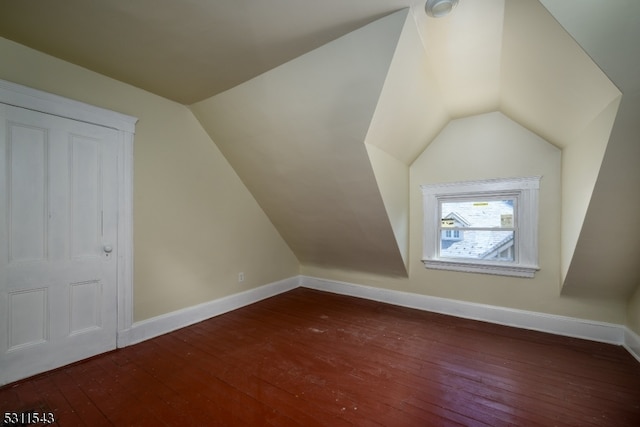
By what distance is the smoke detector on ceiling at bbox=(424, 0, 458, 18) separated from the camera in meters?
1.48

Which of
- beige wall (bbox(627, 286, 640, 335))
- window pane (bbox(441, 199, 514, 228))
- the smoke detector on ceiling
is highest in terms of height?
the smoke detector on ceiling

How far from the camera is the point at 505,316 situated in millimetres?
2885

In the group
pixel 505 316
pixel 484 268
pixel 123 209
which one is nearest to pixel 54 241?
pixel 123 209

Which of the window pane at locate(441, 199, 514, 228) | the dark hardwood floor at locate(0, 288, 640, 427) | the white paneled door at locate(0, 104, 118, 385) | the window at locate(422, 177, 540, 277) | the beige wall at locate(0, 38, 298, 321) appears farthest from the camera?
the window pane at locate(441, 199, 514, 228)

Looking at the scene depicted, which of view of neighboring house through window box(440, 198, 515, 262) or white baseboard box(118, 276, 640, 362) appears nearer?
white baseboard box(118, 276, 640, 362)

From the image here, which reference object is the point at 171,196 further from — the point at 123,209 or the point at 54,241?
the point at 54,241

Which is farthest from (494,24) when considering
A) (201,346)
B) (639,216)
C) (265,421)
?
(201,346)

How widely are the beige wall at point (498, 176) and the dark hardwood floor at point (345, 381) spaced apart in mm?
336

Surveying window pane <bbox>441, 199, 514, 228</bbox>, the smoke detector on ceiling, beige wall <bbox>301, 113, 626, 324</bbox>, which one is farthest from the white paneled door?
window pane <bbox>441, 199, 514, 228</bbox>

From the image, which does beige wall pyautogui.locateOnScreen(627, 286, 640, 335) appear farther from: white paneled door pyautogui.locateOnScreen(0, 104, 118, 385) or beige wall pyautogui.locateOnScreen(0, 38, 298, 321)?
white paneled door pyautogui.locateOnScreen(0, 104, 118, 385)

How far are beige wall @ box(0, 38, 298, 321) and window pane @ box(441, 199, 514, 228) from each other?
2740 mm

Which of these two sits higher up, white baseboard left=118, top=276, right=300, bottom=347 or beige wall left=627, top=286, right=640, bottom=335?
beige wall left=627, top=286, right=640, bottom=335

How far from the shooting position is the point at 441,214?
10.9 ft

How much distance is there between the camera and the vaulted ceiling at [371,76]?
147cm
